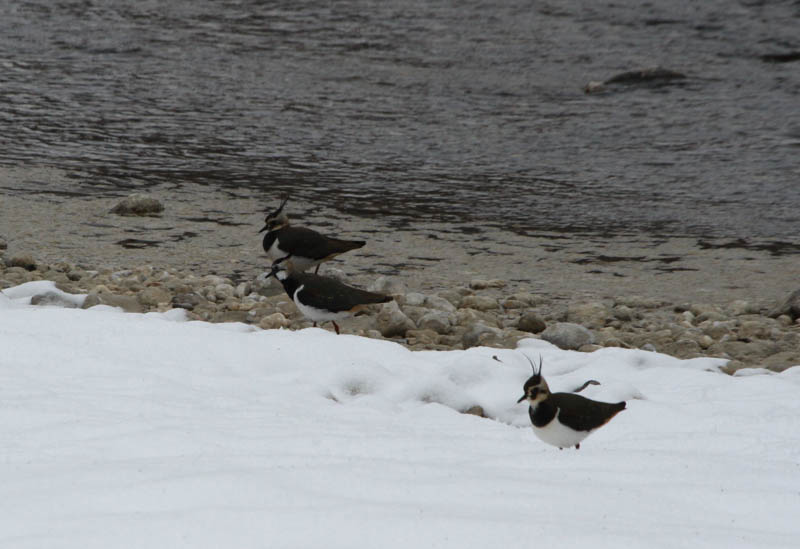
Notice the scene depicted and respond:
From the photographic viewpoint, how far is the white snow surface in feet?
12.0

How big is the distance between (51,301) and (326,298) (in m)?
2.05

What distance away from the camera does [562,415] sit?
205 inches

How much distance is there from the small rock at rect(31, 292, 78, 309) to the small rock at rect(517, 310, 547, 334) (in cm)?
338

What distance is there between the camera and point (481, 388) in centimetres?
658

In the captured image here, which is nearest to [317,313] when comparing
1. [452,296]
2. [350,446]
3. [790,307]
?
[452,296]

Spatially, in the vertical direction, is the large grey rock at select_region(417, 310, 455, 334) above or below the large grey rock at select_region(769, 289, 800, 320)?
below

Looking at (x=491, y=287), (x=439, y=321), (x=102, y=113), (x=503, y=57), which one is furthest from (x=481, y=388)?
(x=503, y=57)

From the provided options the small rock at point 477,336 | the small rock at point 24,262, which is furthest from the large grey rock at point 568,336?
the small rock at point 24,262

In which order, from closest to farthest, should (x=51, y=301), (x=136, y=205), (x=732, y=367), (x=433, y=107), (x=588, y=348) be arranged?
(x=732, y=367)
(x=588, y=348)
(x=51, y=301)
(x=136, y=205)
(x=433, y=107)

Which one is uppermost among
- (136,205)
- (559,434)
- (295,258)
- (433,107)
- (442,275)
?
(559,434)

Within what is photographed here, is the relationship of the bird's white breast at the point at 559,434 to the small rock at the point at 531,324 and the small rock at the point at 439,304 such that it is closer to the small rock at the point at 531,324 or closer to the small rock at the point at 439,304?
the small rock at the point at 531,324

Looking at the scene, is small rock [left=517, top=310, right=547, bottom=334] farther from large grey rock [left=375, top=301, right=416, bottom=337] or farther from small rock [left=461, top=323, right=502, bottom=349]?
large grey rock [left=375, top=301, right=416, bottom=337]

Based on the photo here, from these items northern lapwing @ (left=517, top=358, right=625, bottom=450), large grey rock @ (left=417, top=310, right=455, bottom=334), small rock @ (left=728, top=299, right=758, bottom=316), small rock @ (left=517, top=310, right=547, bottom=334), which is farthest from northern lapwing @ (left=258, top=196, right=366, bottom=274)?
northern lapwing @ (left=517, top=358, right=625, bottom=450)

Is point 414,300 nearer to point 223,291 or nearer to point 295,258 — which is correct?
point 295,258
